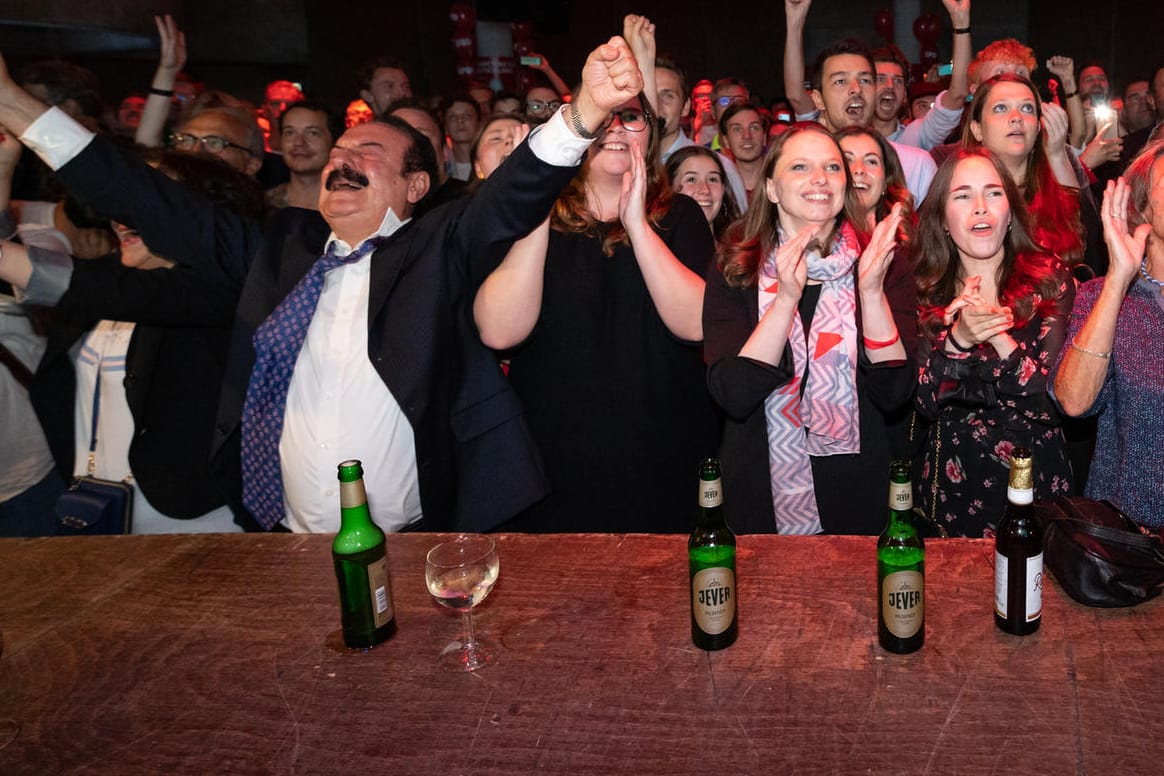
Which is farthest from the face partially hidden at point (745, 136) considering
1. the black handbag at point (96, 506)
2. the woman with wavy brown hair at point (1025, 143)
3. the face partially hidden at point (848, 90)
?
the black handbag at point (96, 506)

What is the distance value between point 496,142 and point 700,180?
78 cm

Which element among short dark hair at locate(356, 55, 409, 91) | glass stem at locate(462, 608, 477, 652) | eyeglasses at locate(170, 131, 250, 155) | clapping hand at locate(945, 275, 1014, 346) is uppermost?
short dark hair at locate(356, 55, 409, 91)

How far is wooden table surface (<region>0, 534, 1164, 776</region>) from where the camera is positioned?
43.6 inches

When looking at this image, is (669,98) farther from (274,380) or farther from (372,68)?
(372,68)

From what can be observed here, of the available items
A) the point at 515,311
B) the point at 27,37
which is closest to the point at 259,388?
the point at 515,311

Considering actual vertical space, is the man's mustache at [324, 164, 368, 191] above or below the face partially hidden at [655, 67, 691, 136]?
below

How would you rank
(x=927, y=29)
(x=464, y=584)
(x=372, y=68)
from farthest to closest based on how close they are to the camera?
(x=927, y=29) < (x=372, y=68) < (x=464, y=584)

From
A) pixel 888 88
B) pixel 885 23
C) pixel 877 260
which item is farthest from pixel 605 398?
pixel 885 23

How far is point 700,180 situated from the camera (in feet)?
10.4

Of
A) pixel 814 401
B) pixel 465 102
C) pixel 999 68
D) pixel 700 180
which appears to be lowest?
pixel 814 401

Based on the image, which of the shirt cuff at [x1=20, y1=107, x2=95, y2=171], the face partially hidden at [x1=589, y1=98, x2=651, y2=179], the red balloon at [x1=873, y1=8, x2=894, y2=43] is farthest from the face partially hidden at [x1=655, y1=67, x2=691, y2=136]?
the red balloon at [x1=873, y1=8, x2=894, y2=43]

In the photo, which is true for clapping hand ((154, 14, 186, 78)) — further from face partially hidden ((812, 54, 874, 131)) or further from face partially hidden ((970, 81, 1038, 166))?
face partially hidden ((970, 81, 1038, 166))

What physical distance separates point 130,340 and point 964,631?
2.09m

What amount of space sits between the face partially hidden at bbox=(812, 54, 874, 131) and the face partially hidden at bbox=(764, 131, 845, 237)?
1180mm
